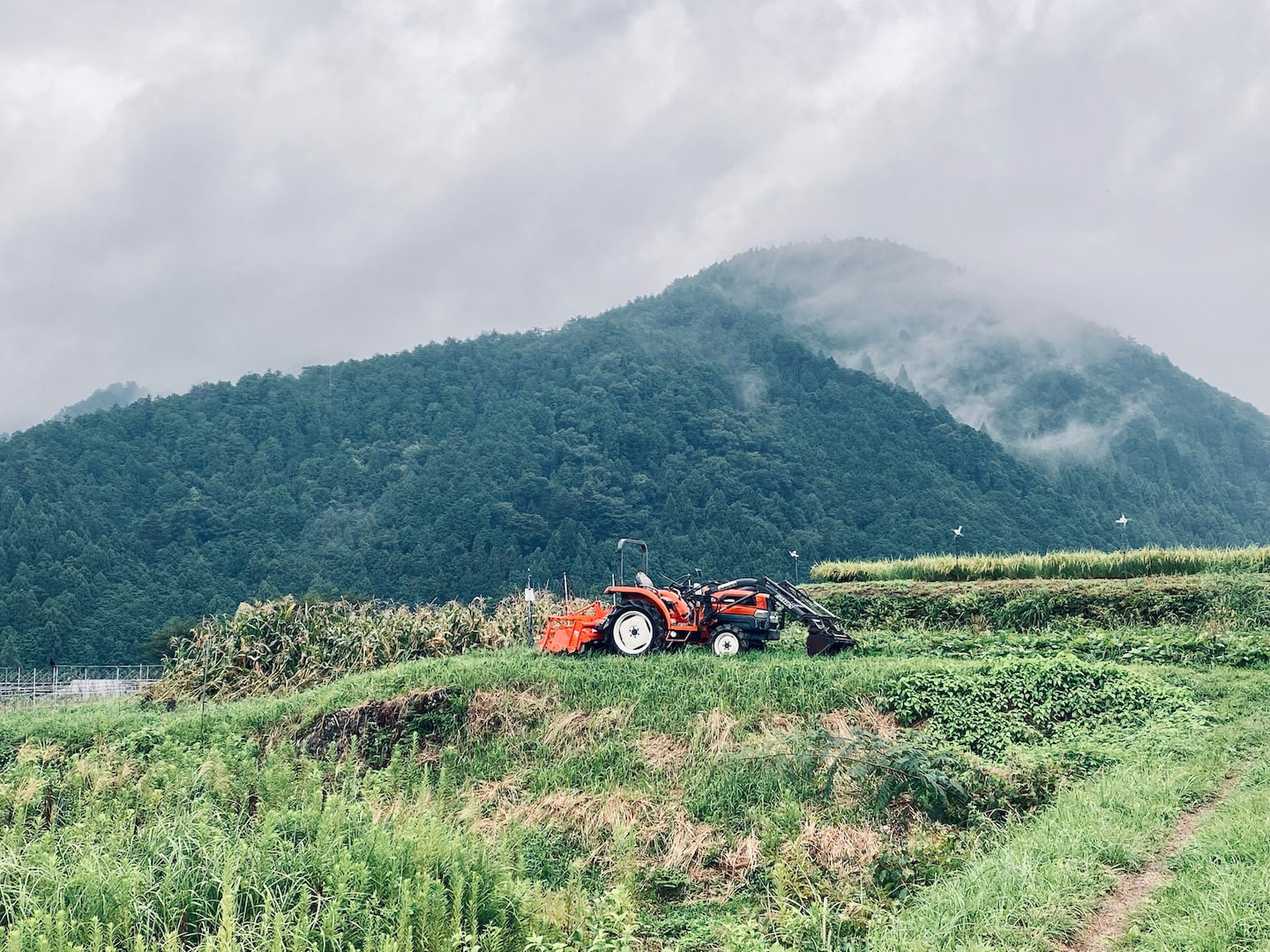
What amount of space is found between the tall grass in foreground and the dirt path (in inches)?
471

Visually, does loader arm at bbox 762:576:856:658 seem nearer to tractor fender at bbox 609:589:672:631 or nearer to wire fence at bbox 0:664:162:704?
tractor fender at bbox 609:589:672:631

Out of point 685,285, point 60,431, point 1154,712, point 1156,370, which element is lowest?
point 1154,712

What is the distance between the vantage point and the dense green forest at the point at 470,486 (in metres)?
51.3

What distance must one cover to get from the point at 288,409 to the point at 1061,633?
65817 millimetres

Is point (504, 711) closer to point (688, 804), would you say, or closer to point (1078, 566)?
point (688, 804)

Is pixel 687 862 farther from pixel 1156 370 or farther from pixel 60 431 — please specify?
pixel 1156 370

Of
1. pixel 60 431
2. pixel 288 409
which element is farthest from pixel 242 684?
pixel 288 409

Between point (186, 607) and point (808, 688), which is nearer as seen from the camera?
point (808, 688)

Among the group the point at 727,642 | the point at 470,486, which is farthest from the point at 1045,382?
the point at 727,642

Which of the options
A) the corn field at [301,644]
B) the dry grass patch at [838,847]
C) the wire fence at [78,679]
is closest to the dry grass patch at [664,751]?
the dry grass patch at [838,847]

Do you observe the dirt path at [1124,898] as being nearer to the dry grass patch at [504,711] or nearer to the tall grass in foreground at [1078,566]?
the dry grass patch at [504,711]

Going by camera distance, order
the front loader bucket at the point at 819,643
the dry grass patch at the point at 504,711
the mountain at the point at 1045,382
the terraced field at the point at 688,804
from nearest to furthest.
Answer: the terraced field at the point at 688,804 → the dry grass patch at the point at 504,711 → the front loader bucket at the point at 819,643 → the mountain at the point at 1045,382

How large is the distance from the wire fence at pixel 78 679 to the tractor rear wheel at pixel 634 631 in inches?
754

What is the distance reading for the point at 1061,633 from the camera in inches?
604
